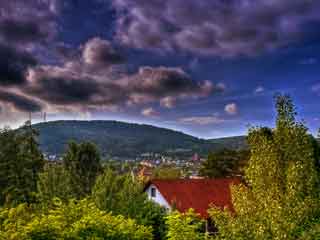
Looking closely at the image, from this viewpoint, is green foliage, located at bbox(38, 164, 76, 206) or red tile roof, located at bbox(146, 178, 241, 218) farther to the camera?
red tile roof, located at bbox(146, 178, 241, 218)

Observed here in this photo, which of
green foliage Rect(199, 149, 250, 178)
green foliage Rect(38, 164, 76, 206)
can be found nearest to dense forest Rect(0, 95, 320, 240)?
green foliage Rect(38, 164, 76, 206)

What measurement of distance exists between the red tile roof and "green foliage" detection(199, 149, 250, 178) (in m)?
14.7

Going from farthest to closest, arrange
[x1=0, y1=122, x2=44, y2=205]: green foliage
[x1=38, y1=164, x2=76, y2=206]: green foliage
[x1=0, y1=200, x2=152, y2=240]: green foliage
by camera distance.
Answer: [x1=0, y1=122, x2=44, y2=205]: green foliage < [x1=38, y1=164, x2=76, y2=206]: green foliage < [x1=0, y1=200, x2=152, y2=240]: green foliage

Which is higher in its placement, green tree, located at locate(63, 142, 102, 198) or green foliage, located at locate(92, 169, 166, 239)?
green tree, located at locate(63, 142, 102, 198)

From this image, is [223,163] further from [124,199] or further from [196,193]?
[124,199]

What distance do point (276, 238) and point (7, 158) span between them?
4633 cm

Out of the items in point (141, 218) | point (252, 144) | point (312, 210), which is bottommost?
point (141, 218)

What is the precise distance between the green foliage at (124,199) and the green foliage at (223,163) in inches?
1209

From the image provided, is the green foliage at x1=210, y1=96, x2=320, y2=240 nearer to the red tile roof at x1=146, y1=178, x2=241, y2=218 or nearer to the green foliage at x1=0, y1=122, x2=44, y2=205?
the red tile roof at x1=146, y1=178, x2=241, y2=218

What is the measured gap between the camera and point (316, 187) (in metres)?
15.6

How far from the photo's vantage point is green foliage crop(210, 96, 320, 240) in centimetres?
1390

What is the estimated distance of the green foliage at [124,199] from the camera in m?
29.0

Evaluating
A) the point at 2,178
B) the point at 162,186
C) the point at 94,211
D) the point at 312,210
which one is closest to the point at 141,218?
the point at 94,211

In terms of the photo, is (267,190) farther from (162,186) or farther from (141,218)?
(162,186)
